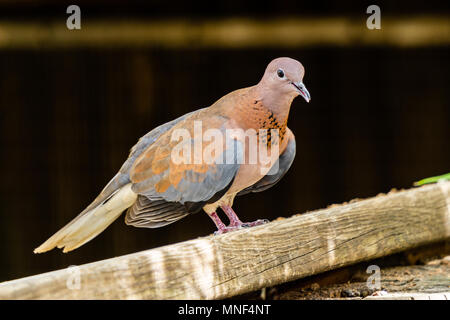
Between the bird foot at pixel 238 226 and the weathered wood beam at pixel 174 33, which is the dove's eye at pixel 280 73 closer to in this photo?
the bird foot at pixel 238 226

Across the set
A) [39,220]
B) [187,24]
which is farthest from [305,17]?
[39,220]

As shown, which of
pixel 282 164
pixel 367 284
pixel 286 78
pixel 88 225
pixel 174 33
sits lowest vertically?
pixel 367 284

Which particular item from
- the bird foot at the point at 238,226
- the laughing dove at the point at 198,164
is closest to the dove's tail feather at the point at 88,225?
the laughing dove at the point at 198,164

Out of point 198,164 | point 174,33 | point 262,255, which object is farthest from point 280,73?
point 174,33

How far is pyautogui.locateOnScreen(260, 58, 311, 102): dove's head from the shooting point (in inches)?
86.2

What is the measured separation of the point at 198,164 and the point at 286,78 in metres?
0.45

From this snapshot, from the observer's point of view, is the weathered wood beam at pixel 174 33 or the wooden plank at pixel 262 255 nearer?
the wooden plank at pixel 262 255

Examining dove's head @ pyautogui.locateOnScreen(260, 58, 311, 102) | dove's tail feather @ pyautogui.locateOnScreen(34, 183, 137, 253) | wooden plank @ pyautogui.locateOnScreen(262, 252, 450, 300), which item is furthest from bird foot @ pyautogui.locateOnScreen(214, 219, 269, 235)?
dove's head @ pyautogui.locateOnScreen(260, 58, 311, 102)

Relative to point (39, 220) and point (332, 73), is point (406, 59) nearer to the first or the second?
point (332, 73)

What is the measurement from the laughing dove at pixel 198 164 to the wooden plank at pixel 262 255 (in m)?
0.22

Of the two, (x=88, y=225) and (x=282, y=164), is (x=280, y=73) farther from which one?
(x=88, y=225)

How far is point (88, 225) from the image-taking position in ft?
7.35

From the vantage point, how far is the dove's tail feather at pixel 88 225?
2221mm

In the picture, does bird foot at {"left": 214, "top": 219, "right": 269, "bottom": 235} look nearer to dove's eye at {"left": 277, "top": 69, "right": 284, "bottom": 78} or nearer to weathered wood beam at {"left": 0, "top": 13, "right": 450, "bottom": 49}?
dove's eye at {"left": 277, "top": 69, "right": 284, "bottom": 78}
